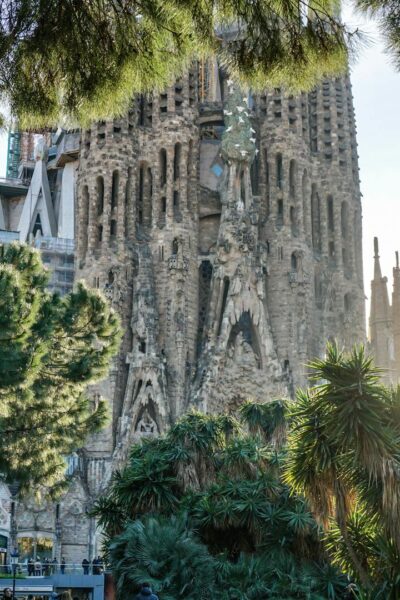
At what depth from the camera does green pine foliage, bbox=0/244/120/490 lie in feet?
64.2

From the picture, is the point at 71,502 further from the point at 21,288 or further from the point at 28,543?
the point at 21,288

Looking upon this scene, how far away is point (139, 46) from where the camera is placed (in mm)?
11297

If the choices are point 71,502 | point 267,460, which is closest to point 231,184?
point 71,502

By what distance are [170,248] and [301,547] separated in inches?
774

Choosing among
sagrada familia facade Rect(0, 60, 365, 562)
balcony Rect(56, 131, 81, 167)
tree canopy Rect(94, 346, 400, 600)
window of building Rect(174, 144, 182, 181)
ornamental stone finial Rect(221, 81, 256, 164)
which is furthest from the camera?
balcony Rect(56, 131, 81, 167)

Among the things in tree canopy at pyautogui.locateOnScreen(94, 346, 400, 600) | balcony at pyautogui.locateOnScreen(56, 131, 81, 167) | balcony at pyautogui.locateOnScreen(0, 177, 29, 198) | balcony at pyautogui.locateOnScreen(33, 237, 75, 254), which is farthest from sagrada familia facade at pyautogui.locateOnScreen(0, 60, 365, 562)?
balcony at pyautogui.locateOnScreen(0, 177, 29, 198)

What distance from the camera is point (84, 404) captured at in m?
21.8

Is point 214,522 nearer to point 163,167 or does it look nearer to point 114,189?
point 114,189

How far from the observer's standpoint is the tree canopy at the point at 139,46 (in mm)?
10531

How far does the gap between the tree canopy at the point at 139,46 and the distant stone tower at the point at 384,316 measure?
43.8 metres

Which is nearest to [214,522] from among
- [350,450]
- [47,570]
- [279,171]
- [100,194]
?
[350,450]

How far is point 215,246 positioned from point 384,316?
18.4 metres

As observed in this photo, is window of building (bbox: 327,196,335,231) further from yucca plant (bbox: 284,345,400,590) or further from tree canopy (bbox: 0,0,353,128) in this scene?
tree canopy (bbox: 0,0,353,128)

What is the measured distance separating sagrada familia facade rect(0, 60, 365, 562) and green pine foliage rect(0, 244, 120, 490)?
Result: 44.3ft
